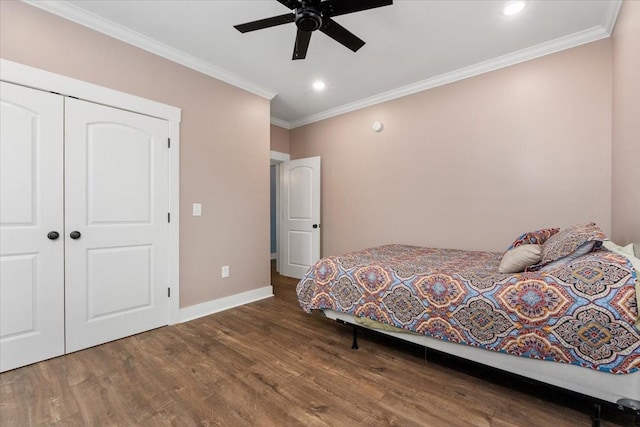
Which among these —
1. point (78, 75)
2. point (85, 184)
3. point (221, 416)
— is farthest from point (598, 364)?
point (78, 75)

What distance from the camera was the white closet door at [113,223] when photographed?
2.19 meters

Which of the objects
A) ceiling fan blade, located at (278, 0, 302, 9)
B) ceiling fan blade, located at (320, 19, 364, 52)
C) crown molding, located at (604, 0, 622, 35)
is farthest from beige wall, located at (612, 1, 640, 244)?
ceiling fan blade, located at (278, 0, 302, 9)

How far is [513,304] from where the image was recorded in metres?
1.53

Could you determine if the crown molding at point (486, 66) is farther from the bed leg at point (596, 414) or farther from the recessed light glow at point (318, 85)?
the bed leg at point (596, 414)

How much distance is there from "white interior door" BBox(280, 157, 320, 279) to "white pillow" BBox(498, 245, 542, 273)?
2.75 metres

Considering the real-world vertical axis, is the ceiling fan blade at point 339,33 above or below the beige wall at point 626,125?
above

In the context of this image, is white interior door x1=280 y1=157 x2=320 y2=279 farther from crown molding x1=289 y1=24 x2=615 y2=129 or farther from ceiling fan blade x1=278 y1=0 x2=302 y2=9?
ceiling fan blade x1=278 y1=0 x2=302 y2=9

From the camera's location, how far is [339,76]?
325 centimetres

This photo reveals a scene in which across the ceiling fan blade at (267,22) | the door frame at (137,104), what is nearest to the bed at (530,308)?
the door frame at (137,104)

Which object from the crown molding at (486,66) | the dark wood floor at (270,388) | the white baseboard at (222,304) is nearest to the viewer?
the dark wood floor at (270,388)

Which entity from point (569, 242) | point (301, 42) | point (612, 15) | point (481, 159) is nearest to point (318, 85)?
point (301, 42)

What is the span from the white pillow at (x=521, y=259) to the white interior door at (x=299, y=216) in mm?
2745

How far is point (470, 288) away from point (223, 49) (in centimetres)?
297

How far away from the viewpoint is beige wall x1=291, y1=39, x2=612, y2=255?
2.50 m
